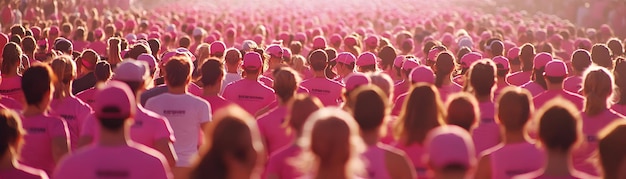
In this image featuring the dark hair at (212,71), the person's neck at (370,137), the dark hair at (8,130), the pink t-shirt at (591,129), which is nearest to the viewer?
the dark hair at (8,130)

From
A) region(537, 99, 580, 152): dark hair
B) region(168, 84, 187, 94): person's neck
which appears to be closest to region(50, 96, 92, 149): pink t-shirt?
region(168, 84, 187, 94): person's neck

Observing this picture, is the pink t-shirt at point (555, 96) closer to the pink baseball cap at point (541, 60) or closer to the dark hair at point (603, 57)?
the pink baseball cap at point (541, 60)

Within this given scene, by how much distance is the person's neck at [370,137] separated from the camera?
7.37 meters

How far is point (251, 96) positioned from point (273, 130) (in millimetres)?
2350

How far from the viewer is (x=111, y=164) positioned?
6824 millimetres

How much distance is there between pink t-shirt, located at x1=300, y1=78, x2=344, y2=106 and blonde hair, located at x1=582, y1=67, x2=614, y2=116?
10.6 ft

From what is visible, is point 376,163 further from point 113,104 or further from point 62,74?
point 62,74

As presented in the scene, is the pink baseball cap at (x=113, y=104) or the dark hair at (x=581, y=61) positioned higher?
the pink baseball cap at (x=113, y=104)

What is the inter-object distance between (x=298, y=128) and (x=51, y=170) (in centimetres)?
217

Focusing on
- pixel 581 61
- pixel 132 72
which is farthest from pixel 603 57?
pixel 132 72

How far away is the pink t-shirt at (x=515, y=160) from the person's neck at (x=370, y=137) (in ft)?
3.01

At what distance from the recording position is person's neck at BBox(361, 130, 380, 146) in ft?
24.2

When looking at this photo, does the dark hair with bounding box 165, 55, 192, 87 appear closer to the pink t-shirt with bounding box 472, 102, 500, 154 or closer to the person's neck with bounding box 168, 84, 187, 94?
the person's neck with bounding box 168, 84, 187, 94

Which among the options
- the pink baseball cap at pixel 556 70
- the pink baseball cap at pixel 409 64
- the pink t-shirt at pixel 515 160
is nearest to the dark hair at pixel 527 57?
the pink baseball cap at pixel 409 64
